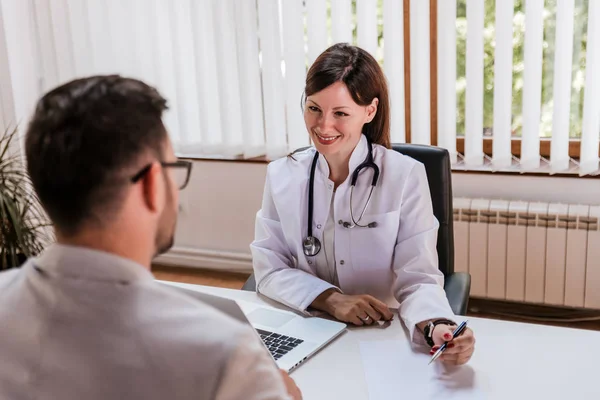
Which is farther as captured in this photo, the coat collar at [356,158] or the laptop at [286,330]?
the coat collar at [356,158]

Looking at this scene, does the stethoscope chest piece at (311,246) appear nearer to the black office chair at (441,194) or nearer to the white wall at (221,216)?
the black office chair at (441,194)

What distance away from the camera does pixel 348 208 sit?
5.83ft

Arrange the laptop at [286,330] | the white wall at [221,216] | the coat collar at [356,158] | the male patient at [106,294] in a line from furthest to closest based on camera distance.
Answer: the white wall at [221,216]
the coat collar at [356,158]
the laptop at [286,330]
the male patient at [106,294]

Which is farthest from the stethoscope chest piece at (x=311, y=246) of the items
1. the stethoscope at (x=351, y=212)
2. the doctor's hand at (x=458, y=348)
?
the doctor's hand at (x=458, y=348)

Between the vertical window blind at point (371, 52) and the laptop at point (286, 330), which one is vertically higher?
the vertical window blind at point (371, 52)

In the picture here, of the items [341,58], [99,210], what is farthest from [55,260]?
[341,58]

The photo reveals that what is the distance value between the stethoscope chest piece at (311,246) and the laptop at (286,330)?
0.24 meters

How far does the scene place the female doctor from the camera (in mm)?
1736

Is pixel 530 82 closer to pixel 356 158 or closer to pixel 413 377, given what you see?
pixel 356 158

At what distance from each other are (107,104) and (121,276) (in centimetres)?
17

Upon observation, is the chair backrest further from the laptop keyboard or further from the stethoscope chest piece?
the laptop keyboard

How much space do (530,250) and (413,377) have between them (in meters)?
1.67

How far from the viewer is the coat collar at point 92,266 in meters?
0.67

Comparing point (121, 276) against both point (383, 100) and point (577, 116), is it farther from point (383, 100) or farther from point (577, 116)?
point (577, 116)
